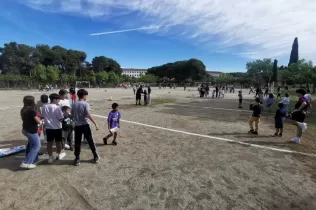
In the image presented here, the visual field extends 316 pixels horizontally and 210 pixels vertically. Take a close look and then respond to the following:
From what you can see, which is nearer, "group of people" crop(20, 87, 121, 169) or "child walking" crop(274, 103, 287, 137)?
"group of people" crop(20, 87, 121, 169)

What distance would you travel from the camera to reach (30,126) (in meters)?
4.34

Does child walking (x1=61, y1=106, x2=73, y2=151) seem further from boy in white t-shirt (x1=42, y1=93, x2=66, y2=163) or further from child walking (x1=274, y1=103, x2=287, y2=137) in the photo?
child walking (x1=274, y1=103, x2=287, y2=137)

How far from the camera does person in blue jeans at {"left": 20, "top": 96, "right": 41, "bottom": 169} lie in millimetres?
4270

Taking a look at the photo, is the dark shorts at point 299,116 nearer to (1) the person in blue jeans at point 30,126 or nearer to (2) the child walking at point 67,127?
(2) the child walking at point 67,127

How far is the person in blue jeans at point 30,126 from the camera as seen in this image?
4.27m

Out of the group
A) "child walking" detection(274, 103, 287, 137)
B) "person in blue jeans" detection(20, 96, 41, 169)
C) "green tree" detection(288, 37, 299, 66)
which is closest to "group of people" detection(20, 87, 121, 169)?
"person in blue jeans" detection(20, 96, 41, 169)

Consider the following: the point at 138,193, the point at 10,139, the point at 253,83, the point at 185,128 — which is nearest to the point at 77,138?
the point at 138,193

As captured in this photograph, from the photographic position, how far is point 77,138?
15.3ft

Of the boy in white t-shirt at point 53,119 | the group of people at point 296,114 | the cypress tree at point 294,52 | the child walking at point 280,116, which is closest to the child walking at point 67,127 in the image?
the boy in white t-shirt at point 53,119

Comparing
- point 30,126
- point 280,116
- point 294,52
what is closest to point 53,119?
point 30,126

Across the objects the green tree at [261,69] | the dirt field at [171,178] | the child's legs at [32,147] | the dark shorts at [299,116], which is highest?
the green tree at [261,69]

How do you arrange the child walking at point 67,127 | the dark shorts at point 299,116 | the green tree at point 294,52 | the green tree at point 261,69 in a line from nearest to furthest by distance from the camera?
1. the child walking at point 67,127
2. the dark shorts at point 299,116
3. the green tree at point 261,69
4. the green tree at point 294,52

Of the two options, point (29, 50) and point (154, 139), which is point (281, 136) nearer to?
point (154, 139)

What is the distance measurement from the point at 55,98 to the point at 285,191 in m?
5.39
